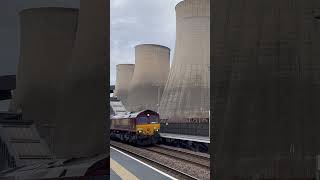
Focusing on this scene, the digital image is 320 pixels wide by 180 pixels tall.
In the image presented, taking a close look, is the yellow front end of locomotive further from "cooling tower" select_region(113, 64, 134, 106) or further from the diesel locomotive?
"cooling tower" select_region(113, 64, 134, 106)

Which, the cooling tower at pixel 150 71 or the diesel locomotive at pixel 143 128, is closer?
the diesel locomotive at pixel 143 128

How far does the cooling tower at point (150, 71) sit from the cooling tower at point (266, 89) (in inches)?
2057

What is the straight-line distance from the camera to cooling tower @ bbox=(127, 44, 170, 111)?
202ft

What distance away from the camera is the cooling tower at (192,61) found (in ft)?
142

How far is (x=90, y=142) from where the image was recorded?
6.46m

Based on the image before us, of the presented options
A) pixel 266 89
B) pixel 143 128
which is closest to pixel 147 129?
pixel 143 128

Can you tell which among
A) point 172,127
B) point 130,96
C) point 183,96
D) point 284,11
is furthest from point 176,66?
point 284,11

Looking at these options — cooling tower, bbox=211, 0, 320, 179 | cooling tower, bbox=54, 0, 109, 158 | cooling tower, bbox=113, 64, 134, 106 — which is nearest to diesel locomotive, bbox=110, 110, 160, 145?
cooling tower, bbox=211, 0, 320, 179

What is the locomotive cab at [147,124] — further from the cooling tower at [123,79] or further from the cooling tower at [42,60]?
the cooling tower at [123,79]

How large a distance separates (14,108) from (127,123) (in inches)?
1124

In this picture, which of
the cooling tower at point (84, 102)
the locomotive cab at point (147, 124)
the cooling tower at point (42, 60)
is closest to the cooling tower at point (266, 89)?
the cooling tower at point (84, 102)

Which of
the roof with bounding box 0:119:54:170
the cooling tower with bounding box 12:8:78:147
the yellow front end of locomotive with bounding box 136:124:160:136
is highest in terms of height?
the cooling tower with bounding box 12:8:78:147

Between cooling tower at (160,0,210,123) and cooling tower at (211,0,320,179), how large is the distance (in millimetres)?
34641

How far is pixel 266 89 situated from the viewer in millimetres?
7480
